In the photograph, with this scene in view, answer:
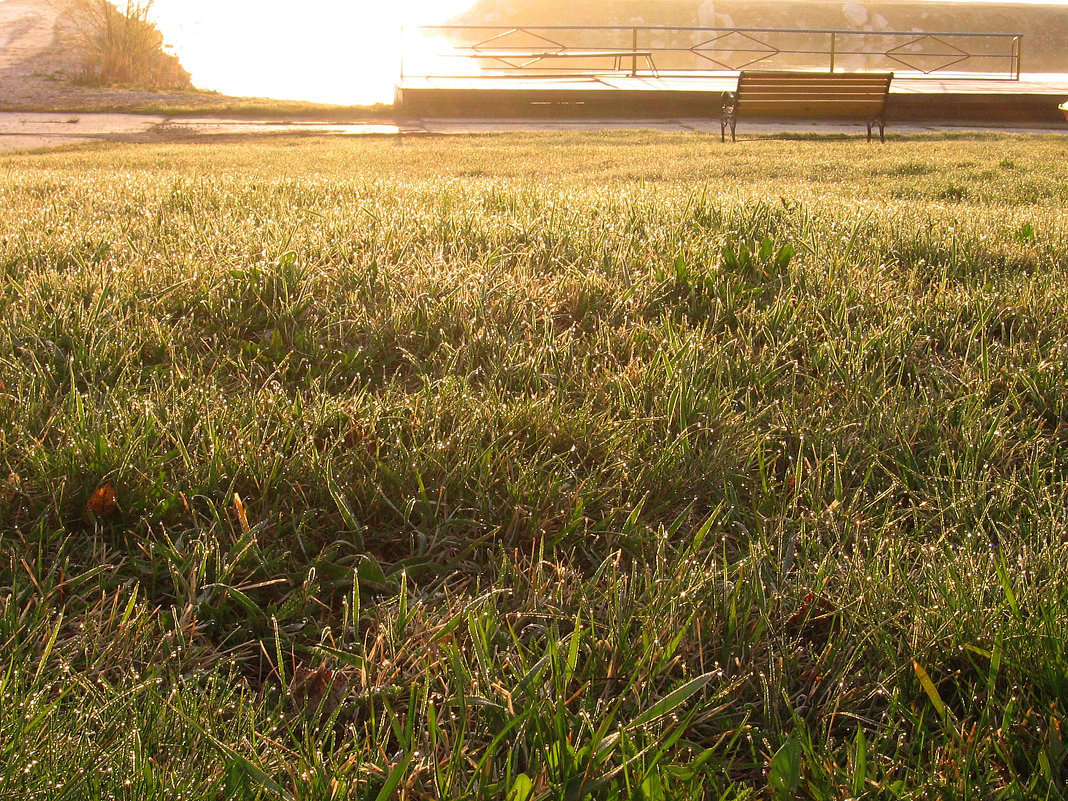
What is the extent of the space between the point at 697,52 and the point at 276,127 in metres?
12.0

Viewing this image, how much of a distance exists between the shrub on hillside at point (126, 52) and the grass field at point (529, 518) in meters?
21.5

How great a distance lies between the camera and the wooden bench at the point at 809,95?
1170cm

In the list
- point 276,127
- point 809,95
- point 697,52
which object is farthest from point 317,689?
point 697,52

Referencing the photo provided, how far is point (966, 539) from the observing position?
1.51 metres

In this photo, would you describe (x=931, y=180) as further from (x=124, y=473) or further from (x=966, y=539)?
(x=124, y=473)

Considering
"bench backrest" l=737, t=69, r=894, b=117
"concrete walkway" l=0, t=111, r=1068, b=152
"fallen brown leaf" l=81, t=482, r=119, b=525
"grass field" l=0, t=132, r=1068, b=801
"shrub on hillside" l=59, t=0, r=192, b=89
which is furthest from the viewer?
"shrub on hillside" l=59, t=0, r=192, b=89

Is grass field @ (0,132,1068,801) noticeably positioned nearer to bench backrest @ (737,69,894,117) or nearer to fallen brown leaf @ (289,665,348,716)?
fallen brown leaf @ (289,665,348,716)

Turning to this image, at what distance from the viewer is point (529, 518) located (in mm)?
1674

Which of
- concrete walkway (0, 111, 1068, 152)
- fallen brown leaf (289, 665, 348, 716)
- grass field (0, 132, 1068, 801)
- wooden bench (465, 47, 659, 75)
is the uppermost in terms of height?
wooden bench (465, 47, 659, 75)

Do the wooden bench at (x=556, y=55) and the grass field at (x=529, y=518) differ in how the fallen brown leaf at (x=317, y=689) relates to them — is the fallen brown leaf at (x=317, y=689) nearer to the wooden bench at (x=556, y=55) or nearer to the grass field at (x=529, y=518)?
the grass field at (x=529, y=518)

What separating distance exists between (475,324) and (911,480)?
4.20 feet

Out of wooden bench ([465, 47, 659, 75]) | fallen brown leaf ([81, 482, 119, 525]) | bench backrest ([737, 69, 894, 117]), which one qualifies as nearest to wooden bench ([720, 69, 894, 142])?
bench backrest ([737, 69, 894, 117])

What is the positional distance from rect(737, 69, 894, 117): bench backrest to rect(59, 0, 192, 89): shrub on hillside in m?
15.6

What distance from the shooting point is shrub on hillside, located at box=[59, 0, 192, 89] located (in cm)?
2086
